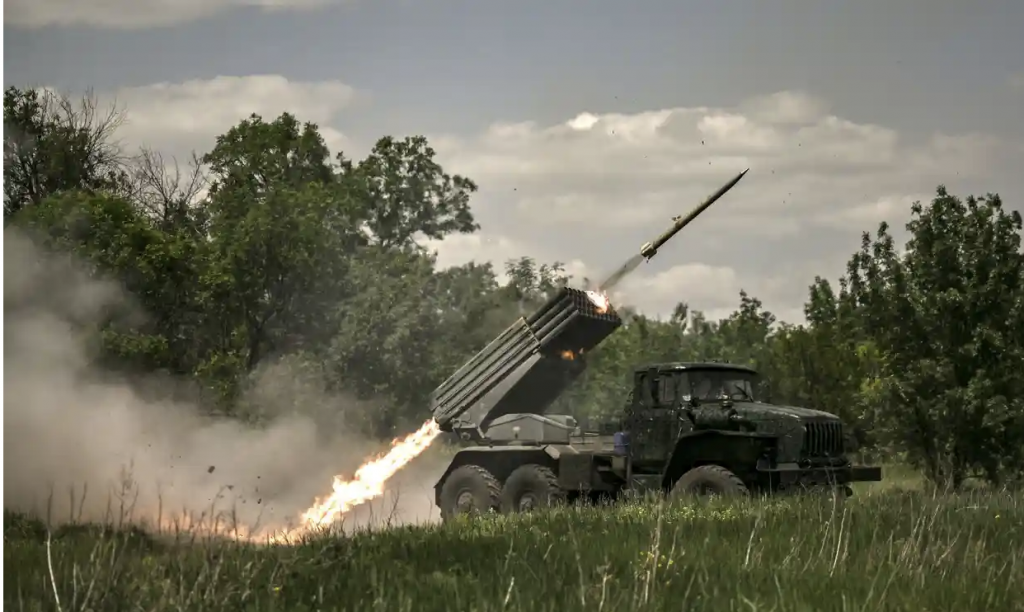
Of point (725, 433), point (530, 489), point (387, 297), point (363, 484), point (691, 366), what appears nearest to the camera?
point (725, 433)

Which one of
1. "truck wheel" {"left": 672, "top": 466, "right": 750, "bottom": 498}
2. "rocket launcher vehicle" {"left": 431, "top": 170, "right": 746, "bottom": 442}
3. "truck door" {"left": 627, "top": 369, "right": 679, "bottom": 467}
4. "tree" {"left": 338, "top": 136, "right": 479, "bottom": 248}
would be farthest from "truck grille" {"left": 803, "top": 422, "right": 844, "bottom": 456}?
"tree" {"left": 338, "top": 136, "right": 479, "bottom": 248}

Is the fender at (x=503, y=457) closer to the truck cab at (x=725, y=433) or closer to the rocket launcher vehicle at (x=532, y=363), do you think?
the rocket launcher vehicle at (x=532, y=363)

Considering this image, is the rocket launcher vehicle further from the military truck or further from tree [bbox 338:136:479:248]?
tree [bbox 338:136:479:248]

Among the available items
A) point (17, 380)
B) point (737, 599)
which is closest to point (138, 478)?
point (17, 380)

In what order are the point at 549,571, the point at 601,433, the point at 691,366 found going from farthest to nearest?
the point at 601,433
the point at 691,366
the point at 549,571

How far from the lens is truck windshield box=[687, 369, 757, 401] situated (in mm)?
18688

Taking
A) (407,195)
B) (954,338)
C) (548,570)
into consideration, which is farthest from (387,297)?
(548,570)

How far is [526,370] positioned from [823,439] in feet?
14.0

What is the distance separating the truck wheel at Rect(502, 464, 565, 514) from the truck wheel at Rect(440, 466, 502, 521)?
0.17 metres

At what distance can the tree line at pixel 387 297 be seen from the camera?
2316 cm

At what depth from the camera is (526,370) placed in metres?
19.6

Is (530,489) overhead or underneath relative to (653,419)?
underneath

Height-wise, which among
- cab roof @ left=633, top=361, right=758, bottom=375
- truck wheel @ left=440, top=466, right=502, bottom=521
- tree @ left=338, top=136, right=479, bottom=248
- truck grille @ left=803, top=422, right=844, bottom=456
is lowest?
truck wheel @ left=440, top=466, right=502, bottom=521

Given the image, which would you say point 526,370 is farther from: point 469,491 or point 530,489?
point 469,491
